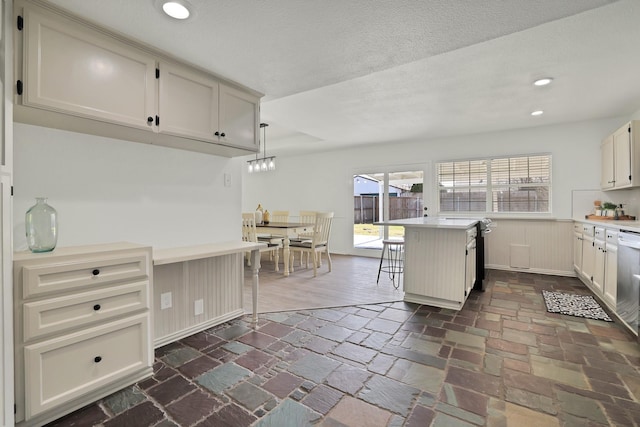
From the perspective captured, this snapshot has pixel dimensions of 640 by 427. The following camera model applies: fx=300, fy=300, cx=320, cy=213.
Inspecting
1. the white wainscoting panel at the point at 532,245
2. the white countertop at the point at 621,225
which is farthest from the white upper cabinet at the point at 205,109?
the white wainscoting panel at the point at 532,245

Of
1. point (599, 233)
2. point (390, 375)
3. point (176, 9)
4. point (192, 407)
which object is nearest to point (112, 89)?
point (176, 9)

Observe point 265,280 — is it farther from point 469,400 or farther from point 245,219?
point 469,400

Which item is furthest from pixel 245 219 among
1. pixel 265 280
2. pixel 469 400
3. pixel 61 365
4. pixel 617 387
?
pixel 617 387

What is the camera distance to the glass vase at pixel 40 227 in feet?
5.25

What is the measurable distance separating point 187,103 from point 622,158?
15.9 ft

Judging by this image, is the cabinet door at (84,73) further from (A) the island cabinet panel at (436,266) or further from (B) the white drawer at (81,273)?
(A) the island cabinet panel at (436,266)

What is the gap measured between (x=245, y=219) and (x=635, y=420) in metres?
4.39

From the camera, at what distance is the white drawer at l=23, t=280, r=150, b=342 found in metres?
1.45

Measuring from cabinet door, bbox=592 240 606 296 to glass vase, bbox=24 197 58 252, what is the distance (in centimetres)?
477

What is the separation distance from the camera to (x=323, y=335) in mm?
2531

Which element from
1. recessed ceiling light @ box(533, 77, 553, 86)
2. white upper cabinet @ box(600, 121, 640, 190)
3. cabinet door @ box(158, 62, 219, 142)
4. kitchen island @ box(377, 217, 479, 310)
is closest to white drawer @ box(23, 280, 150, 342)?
cabinet door @ box(158, 62, 219, 142)

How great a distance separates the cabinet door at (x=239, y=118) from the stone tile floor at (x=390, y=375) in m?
1.66

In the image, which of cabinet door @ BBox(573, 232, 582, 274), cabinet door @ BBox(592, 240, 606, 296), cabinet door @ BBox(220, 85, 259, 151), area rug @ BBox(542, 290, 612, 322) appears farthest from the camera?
cabinet door @ BBox(573, 232, 582, 274)

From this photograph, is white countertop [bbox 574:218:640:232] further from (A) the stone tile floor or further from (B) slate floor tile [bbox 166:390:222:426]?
(B) slate floor tile [bbox 166:390:222:426]
